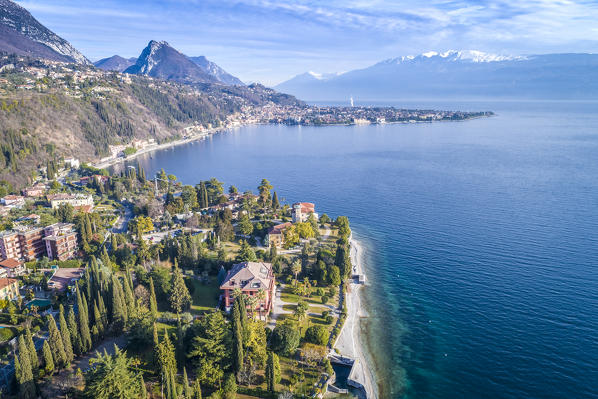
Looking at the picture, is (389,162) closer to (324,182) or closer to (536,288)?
(324,182)

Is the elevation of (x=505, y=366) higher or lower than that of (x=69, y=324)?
lower

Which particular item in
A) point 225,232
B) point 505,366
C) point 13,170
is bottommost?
point 505,366

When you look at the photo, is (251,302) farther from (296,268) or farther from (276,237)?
(276,237)

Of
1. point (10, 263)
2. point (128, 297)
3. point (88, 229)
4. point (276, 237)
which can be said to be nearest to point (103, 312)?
point (128, 297)

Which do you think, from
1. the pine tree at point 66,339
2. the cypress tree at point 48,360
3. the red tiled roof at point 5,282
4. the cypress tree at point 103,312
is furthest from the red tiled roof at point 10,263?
the cypress tree at point 48,360

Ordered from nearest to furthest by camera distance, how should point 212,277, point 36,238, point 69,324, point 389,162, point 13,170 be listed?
point 69,324 → point 212,277 → point 36,238 → point 13,170 → point 389,162

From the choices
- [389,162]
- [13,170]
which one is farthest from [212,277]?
[389,162]

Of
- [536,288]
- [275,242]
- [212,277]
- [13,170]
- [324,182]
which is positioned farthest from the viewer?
[324,182]
